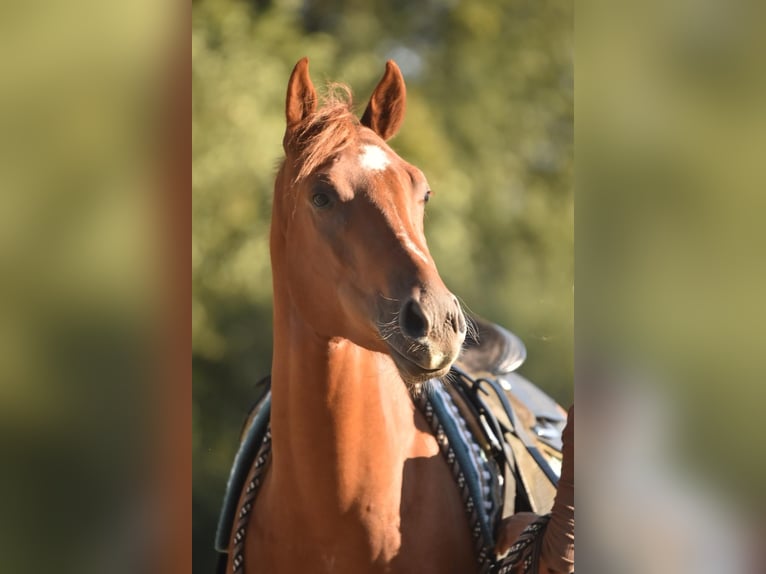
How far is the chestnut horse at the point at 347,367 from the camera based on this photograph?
4.48ft

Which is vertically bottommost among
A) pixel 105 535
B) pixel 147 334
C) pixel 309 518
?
pixel 309 518

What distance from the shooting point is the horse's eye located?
140 centimetres

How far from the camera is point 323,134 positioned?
1.42m

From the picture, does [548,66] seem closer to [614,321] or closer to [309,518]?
[309,518]

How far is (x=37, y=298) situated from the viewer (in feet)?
1.79

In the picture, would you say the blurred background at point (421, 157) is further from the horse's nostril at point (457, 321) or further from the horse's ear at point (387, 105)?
the horse's nostril at point (457, 321)

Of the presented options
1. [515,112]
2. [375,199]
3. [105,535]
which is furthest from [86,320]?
[515,112]

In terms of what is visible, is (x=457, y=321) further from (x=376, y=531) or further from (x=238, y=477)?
(x=238, y=477)

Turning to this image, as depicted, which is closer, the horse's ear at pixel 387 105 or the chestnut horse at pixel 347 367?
the chestnut horse at pixel 347 367

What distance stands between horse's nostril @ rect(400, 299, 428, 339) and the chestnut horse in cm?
3

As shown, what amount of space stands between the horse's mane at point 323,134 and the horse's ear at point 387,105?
87 millimetres

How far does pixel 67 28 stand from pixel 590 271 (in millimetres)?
385

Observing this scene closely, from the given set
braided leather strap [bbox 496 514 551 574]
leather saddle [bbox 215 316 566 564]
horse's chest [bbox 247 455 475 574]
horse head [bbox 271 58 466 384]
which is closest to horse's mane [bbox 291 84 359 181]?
horse head [bbox 271 58 466 384]

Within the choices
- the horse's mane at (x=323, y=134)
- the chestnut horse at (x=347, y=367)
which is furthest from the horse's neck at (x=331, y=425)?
the horse's mane at (x=323, y=134)
